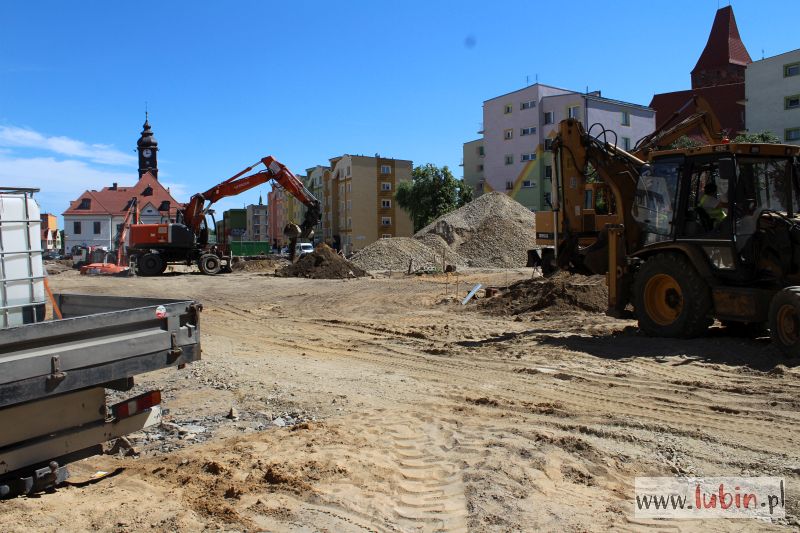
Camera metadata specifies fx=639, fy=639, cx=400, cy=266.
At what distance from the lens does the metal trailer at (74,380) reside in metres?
3.67

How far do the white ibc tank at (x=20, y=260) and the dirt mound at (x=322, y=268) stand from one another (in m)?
22.6

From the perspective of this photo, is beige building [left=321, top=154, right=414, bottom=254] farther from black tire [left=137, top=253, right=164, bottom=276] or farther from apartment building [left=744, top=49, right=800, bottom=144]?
black tire [left=137, top=253, right=164, bottom=276]

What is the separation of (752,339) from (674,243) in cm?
179

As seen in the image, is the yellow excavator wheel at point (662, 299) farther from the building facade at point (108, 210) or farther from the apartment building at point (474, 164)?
the building facade at point (108, 210)

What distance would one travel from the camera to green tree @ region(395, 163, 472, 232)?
61000 mm

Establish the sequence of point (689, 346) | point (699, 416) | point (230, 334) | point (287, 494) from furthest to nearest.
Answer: point (230, 334), point (689, 346), point (699, 416), point (287, 494)

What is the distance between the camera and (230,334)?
12336 mm

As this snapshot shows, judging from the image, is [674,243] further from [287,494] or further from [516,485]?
[287,494]

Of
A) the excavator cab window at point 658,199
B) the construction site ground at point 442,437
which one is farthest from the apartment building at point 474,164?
the construction site ground at point 442,437

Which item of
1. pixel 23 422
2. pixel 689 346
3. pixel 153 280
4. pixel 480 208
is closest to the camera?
pixel 23 422

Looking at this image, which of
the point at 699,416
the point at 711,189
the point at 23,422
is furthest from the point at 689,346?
the point at 23,422

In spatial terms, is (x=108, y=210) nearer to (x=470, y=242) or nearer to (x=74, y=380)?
(x=470, y=242)

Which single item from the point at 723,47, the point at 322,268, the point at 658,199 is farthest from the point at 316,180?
the point at 658,199

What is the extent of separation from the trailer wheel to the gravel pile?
7.83m
